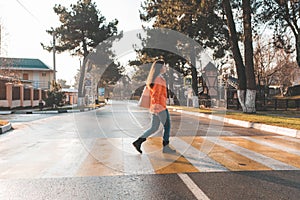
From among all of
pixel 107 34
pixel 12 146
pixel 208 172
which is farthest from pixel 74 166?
pixel 107 34

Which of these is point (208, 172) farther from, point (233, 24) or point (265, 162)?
point (233, 24)

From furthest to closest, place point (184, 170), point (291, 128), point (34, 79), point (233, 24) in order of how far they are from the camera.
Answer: point (34, 79) < point (233, 24) < point (291, 128) < point (184, 170)

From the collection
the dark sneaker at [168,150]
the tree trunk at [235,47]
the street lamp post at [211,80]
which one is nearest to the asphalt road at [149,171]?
the dark sneaker at [168,150]

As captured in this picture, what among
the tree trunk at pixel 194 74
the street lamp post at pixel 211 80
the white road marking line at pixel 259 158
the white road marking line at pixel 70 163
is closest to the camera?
the white road marking line at pixel 70 163

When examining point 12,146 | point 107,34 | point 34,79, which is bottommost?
point 12,146

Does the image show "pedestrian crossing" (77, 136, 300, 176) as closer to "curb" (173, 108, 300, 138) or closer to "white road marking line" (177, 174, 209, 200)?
"white road marking line" (177, 174, 209, 200)

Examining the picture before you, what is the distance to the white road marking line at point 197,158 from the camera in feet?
16.8

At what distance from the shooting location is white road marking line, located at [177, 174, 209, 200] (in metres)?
3.74

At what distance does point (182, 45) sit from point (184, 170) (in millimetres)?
29046

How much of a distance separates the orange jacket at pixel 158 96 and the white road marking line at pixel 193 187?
6.75ft

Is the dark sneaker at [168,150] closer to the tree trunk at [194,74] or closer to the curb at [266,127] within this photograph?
the curb at [266,127]

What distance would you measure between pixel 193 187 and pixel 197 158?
6.13 feet

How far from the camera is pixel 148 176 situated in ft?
15.3

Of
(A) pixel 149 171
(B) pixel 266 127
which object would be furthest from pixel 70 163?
(B) pixel 266 127
